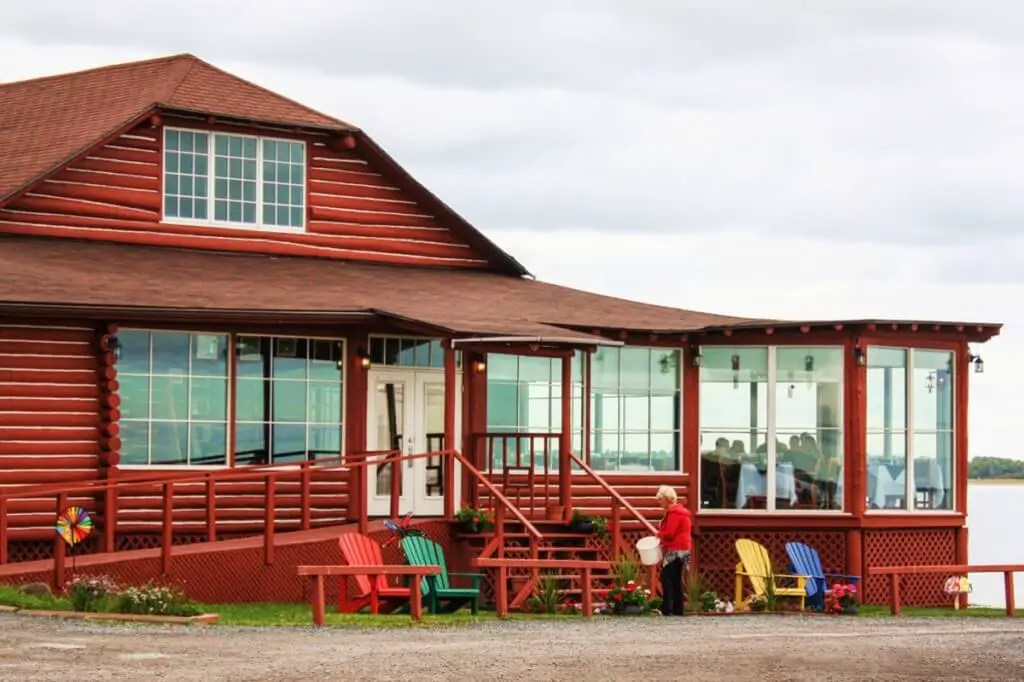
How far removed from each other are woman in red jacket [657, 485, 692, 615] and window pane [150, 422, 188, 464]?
6.07 meters

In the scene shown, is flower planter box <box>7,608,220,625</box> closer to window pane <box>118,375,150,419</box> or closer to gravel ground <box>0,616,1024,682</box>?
gravel ground <box>0,616,1024,682</box>

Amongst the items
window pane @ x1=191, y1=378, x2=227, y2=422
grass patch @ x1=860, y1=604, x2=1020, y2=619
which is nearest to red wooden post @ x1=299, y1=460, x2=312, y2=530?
window pane @ x1=191, y1=378, x2=227, y2=422

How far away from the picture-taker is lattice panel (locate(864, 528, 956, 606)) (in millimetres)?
26484

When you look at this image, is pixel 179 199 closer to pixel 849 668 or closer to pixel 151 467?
pixel 151 467

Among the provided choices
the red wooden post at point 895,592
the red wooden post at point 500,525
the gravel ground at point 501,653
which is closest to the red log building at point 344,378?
the red wooden post at point 500,525

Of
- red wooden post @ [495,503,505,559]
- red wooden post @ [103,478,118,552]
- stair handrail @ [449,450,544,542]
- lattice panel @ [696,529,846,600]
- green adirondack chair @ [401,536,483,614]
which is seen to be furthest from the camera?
lattice panel @ [696,529,846,600]

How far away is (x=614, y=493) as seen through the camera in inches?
952

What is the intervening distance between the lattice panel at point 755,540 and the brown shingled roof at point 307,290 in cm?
286

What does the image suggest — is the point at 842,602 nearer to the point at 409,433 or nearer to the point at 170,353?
the point at 409,433

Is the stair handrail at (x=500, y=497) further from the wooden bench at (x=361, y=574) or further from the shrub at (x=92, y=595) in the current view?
the shrub at (x=92, y=595)

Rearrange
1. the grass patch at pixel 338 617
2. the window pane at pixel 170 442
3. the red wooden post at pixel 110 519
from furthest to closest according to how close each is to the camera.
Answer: the window pane at pixel 170 442 → the red wooden post at pixel 110 519 → the grass patch at pixel 338 617

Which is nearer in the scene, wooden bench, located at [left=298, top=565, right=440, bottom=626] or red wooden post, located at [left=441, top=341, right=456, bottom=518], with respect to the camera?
wooden bench, located at [left=298, top=565, right=440, bottom=626]

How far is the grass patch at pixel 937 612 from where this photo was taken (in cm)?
2316

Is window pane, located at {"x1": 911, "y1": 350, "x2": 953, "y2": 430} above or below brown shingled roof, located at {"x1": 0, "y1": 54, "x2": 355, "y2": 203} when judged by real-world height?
below
